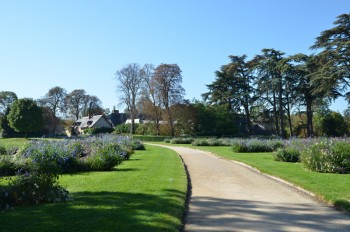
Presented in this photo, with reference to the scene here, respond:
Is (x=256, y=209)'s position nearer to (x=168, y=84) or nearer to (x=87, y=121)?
(x=168, y=84)

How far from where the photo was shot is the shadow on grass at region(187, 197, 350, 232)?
5.94 m

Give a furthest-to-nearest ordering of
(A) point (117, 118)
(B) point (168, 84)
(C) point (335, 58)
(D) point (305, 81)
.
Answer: (A) point (117, 118) < (B) point (168, 84) < (D) point (305, 81) < (C) point (335, 58)

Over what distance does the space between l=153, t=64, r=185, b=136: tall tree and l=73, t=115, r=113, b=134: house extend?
27889 millimetres

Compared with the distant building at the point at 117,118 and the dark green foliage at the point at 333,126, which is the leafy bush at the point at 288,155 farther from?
the distant building at the point at 117,118

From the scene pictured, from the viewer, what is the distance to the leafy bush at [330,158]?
12.9m

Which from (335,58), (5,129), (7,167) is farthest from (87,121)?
(7,167)

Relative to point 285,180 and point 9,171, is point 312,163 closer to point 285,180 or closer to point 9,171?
point 285,180

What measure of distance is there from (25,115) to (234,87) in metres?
35.8

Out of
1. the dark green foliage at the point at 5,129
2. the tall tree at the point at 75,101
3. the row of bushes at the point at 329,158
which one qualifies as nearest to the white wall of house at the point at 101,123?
the tall tree at the point at 75,101

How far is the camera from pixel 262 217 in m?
6.57

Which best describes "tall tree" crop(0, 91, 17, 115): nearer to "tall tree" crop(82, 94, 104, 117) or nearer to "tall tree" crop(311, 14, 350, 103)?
"tall tree" crop(82, 94, 104, 117)

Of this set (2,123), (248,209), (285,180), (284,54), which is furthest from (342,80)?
(2,123)

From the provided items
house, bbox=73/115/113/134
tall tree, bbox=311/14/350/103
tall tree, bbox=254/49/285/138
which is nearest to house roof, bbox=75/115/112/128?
house, bbox=73/115/113/134

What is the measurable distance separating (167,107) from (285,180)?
150 feet
